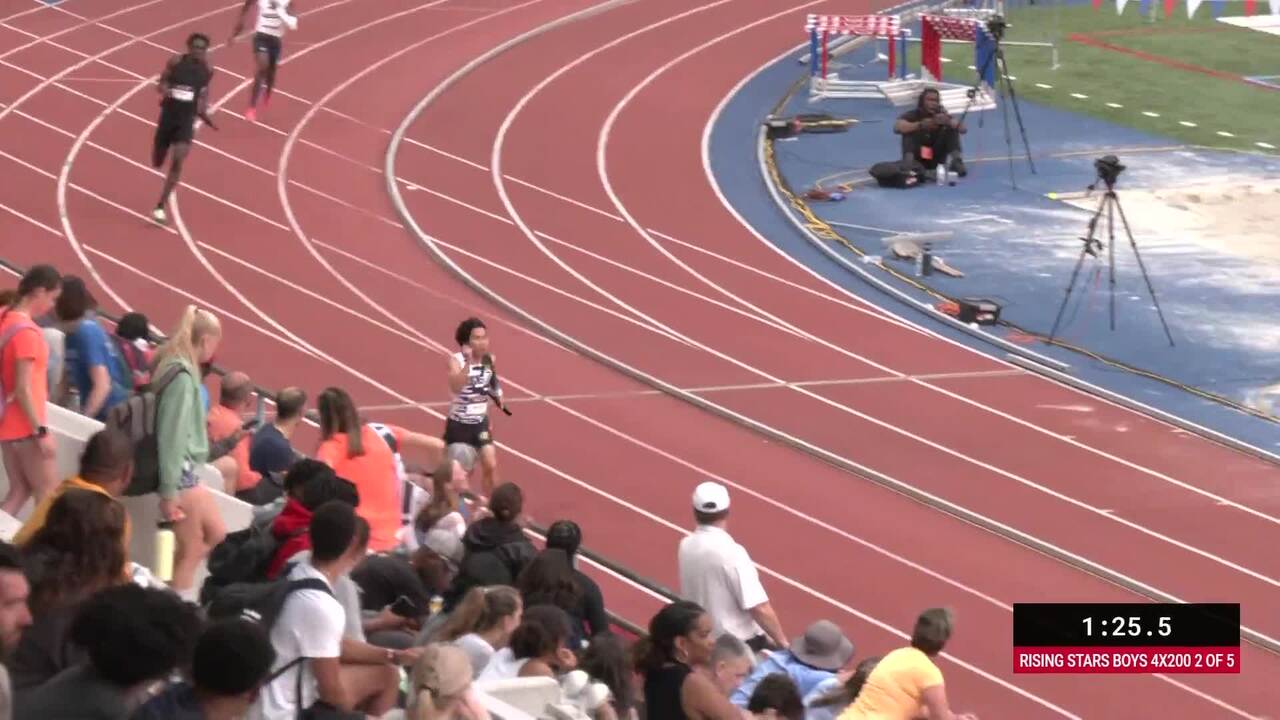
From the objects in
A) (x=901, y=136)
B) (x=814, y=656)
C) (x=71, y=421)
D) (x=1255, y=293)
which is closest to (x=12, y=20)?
(x=901, y=136)

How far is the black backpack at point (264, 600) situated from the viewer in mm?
7102

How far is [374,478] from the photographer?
10.3 m

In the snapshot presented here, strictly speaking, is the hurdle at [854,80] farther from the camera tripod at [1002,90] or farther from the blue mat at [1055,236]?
the camera tripod at [1002,90]

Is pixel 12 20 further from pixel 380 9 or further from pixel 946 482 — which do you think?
pixel 946 482

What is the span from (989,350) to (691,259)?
335cm

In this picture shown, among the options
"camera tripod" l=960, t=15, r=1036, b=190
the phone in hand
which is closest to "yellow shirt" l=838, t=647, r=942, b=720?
the phone in hand

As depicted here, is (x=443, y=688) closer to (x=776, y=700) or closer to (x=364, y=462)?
(x=776, y=700)

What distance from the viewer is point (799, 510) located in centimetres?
1387

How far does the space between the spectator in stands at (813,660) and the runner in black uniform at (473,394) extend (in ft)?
13.1

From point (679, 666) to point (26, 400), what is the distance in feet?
11.9

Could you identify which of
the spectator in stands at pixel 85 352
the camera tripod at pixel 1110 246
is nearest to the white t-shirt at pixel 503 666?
the spectator in stands at pixel 85 352

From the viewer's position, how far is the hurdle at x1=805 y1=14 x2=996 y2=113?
994 inches

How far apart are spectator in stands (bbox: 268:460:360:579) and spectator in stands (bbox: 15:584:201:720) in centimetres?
269

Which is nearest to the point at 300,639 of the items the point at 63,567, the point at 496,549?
the point at 63,567
